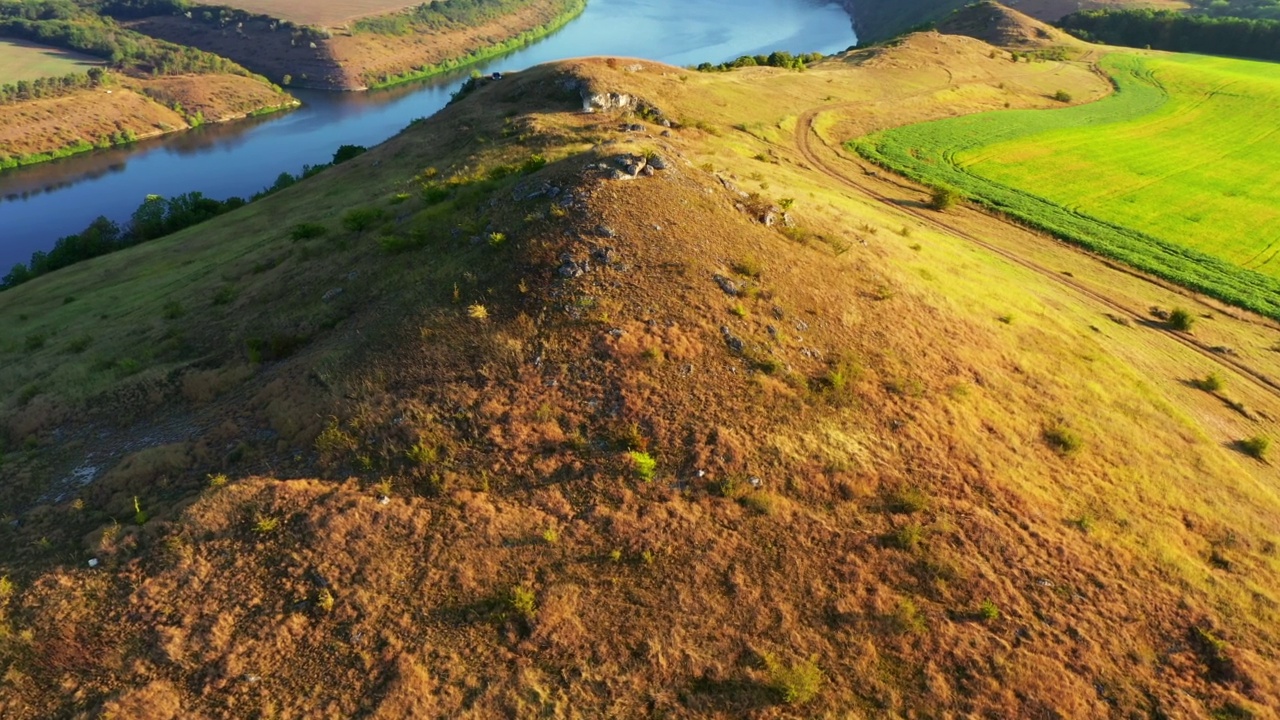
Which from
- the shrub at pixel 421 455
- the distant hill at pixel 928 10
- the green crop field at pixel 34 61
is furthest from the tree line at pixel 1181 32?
the green crop field at pixel 34 61

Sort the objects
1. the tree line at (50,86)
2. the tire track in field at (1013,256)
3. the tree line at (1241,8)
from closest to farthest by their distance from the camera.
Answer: the tire track in field at (1013,256) → the tree line at (50,86) → the tree line at (1241,8)

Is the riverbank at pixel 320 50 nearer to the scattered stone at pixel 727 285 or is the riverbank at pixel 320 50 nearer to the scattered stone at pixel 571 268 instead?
the scattered stone at pixel 571 268

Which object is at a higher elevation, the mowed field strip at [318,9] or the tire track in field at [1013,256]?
the mowed field strip at [318,9]

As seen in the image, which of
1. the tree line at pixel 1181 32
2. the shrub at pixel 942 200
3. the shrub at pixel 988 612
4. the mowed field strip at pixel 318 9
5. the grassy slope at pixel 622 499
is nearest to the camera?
the grassy slope at pixel 622 499

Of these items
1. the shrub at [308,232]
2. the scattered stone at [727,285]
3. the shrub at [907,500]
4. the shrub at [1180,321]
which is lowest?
the shrub at [907,500]

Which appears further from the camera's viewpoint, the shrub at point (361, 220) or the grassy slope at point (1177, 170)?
the grassy slope at point (1177, 170)

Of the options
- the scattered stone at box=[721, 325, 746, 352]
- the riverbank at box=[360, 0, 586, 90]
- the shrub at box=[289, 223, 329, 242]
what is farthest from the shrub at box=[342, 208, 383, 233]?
the riverbank at box=[360, 0, 586, 90]

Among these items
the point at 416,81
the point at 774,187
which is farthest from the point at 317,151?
the point at 774,187
